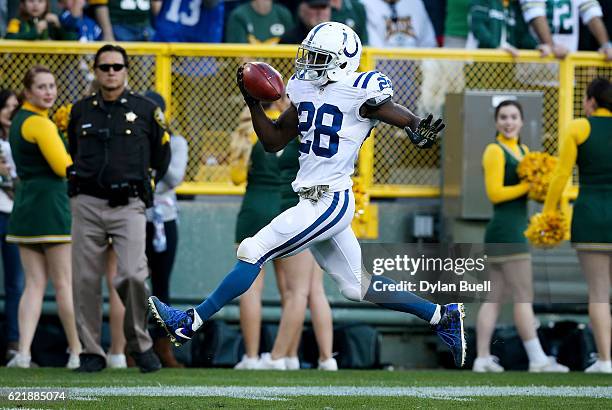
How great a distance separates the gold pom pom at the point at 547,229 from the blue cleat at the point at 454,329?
272 cm

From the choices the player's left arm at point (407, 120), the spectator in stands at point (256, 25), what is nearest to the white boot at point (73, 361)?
the spectator in stands at point (256, 25)

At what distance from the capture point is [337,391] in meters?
7.18

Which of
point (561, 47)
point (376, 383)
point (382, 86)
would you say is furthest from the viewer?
point (561, 47)

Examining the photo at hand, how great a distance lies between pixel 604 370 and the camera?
888cm

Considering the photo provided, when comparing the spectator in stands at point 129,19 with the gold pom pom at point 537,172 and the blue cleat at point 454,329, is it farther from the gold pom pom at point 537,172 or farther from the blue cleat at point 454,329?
the blue cleat at point 454,329

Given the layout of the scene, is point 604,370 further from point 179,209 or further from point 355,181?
point 179,209

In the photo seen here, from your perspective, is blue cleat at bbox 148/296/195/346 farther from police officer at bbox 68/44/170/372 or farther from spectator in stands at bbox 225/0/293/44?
spectator in stands at bbox 225/0/293/44

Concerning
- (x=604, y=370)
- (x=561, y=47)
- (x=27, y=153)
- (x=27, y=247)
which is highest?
(x=561, y=47)

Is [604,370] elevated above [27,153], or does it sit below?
below

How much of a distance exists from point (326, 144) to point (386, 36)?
5041 millimetres

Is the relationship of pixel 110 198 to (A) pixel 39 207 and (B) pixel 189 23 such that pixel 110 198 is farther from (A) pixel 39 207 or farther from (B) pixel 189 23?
(B) pixel 189 23

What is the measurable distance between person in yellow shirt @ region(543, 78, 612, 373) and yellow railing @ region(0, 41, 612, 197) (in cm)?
175

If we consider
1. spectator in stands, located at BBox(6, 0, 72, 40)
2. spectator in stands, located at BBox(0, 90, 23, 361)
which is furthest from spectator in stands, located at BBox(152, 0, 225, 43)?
spectator in stands, located at BBox(0, 90, 23, 361)

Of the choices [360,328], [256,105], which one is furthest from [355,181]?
[256,105]
